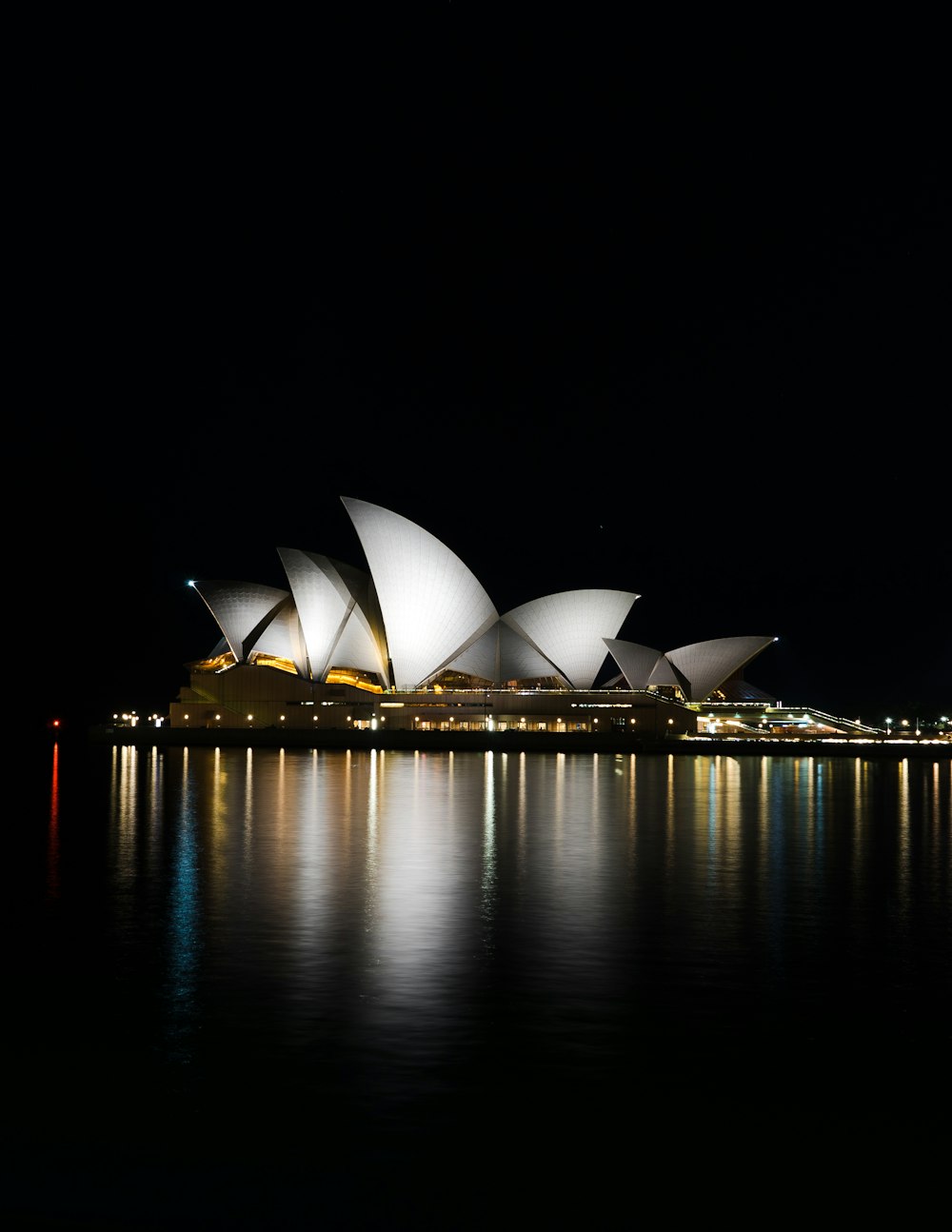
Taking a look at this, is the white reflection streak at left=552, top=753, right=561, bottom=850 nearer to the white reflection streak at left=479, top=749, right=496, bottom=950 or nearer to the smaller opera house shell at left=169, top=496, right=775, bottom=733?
the white reflection streak at left=479, top=749, right=496, bottom=950

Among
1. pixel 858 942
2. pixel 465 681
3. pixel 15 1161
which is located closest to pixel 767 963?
pixel 858 942

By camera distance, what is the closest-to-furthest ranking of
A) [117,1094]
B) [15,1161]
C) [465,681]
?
[15,1161] → [117,1094] → [465,681]

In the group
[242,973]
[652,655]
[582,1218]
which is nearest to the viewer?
[582,1218]

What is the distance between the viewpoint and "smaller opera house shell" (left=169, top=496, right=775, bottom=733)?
203ft

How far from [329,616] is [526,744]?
39.5ft

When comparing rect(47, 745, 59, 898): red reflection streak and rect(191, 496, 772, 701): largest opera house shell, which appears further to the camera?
rect(191, 496, 772, 701): largest opera house shell

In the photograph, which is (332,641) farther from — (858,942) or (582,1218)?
(582,1218)

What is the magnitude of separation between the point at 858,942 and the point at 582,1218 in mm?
7414

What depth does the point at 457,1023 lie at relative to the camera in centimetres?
884

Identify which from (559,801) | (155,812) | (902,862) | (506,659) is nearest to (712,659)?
(506,659)

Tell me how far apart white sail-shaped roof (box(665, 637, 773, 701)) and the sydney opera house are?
363 centimetres

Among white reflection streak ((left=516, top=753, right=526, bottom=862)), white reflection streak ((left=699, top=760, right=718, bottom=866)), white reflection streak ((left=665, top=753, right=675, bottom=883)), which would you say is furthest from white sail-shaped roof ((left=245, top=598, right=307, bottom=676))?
white reflection streak ((left=665, top=753, right=675, bottom=883))

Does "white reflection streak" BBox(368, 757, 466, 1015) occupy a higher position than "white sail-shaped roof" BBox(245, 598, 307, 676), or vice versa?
"white sail-shaped roof" BBox(245, 598, 307, 676)

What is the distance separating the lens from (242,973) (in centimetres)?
1047
